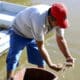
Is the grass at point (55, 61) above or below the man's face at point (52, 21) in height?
below

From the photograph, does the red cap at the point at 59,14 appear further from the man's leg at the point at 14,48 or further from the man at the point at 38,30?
the man's leg at the point at 14,48

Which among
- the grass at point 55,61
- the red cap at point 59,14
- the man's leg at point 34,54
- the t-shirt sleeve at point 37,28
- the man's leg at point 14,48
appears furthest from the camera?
the grass at point 55,61

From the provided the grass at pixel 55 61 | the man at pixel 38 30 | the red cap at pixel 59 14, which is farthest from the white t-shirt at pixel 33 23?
the grass at pixel 55 61

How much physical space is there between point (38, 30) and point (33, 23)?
4.9 inches

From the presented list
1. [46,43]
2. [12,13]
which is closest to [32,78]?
[46,43]

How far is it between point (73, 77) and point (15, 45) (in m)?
1.43

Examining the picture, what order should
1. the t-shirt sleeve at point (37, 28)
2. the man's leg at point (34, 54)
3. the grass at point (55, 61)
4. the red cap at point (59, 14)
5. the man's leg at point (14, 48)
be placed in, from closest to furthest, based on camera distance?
the red cap at point (59, 14) < the t-shirt sleeve at point (37, 28) < the man's leg at point (14, 48) < the man's leg at point (34, 54) < the grass at point (55, 61)

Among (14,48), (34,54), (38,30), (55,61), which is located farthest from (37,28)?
(55,61)

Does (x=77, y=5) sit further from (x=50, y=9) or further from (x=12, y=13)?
(x=50, y=9)

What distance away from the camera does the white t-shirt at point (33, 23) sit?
3365 mm

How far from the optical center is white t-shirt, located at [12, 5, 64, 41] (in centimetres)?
337

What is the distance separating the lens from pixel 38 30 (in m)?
3.35

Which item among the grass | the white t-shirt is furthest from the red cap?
the grass

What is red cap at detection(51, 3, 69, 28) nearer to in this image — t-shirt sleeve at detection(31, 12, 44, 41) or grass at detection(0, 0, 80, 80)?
t-shirt sleeve at detection(31, 12, 44, 41)
